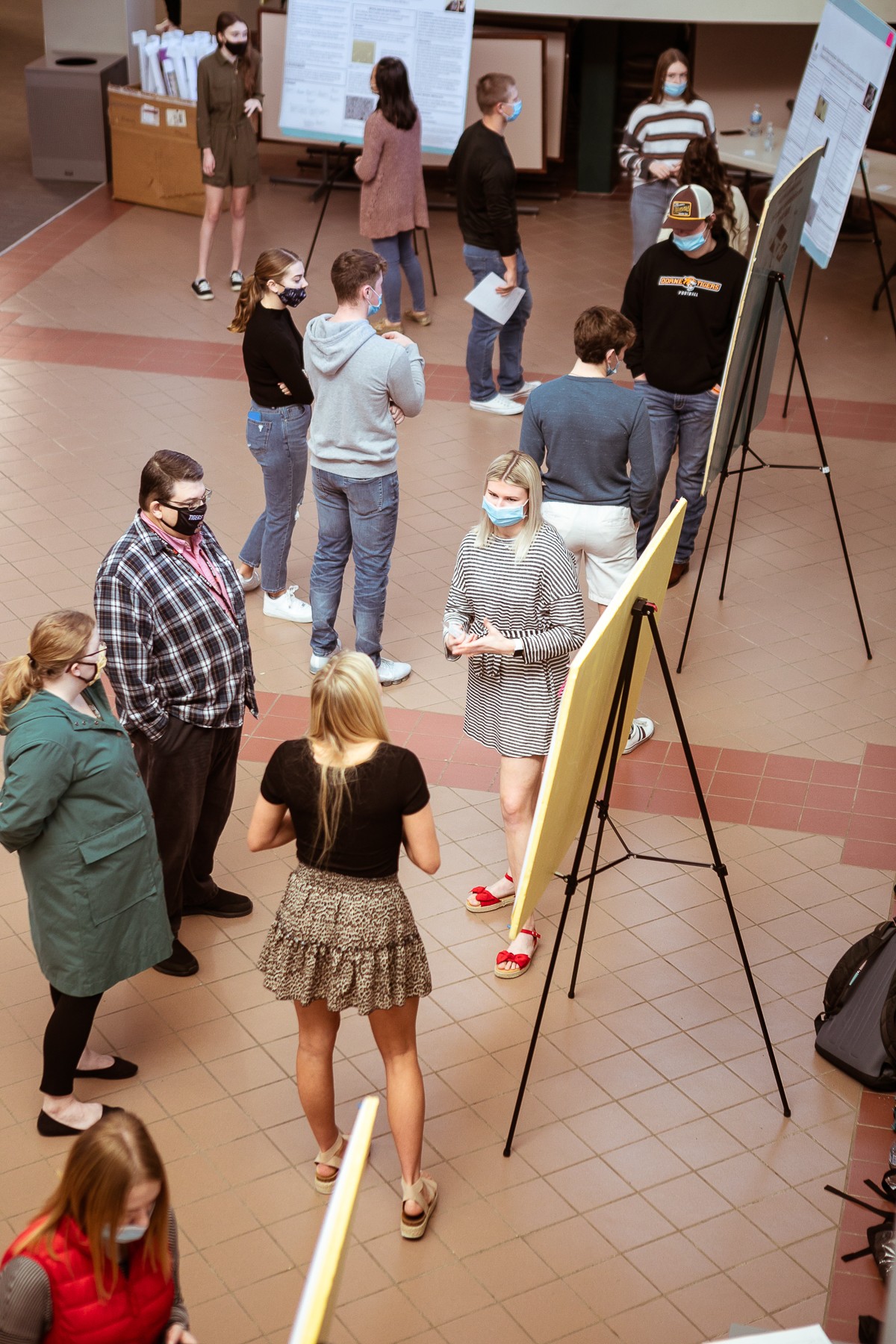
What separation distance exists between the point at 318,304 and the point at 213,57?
1731 millimetres

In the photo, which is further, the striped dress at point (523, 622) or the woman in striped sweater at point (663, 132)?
the woman in striped sweater at point (663, 132)

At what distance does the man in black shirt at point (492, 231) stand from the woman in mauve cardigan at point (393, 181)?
0.65 meters

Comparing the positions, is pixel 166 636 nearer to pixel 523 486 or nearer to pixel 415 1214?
pixel 523 486

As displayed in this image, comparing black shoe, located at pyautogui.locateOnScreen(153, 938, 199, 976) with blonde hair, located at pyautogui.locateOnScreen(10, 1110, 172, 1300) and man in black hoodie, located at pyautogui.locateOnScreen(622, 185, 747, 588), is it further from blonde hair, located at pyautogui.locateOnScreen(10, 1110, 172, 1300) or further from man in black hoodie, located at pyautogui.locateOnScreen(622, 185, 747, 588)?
man in black hoodie, located at pyautogui.locateOnScreen(622, 185, 747, 588)

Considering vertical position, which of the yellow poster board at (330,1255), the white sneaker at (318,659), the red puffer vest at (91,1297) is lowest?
the white sneaker at (318,659)

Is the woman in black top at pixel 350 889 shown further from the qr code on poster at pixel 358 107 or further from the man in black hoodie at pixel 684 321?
the qr code on poster at pixel 358 107

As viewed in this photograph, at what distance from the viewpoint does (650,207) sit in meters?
9.36

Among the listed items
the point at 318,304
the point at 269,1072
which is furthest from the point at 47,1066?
A: the point at 318,304

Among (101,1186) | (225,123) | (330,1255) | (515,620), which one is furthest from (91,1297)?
(225,123)

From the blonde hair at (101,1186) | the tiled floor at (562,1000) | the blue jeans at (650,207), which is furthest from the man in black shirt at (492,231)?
the blonde hair at (101,1186)

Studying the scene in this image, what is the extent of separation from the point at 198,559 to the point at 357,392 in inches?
57.3

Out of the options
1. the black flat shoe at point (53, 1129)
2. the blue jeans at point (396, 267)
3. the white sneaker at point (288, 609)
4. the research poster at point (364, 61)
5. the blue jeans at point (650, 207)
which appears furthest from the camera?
the research poster at point (364, 61)

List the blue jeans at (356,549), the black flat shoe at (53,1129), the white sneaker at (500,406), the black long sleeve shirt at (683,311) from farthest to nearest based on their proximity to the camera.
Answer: the white sneaker at (500,406) → the black long sleeve shirt at (683,311) → the blue jeans at (356,549) → the black flat shoe at (53,1129)

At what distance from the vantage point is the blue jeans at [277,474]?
248 inches
